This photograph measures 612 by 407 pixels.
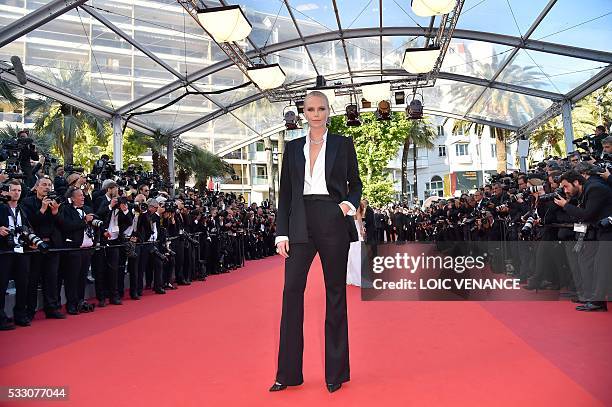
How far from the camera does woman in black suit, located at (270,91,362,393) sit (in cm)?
299

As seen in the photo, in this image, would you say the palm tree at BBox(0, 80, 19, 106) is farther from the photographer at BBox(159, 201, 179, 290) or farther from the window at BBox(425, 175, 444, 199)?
the window at BBox(425, 175, 444, 199)

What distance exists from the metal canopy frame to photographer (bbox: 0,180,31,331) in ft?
17.1

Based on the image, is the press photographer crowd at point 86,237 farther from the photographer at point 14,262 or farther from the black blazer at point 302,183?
the black blazer at point 302,183

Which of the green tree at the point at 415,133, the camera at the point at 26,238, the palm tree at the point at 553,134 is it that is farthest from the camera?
the green tree at the point at 415,133

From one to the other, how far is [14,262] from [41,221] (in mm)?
629

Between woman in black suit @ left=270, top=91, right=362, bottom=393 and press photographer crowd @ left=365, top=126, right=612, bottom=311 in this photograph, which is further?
press photographer crowd @ left=365, top=126, right=612, bottom=311

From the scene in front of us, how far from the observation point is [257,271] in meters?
11.7

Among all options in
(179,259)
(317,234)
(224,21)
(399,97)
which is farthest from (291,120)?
(317,234)

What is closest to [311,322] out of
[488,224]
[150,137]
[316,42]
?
[488,224]

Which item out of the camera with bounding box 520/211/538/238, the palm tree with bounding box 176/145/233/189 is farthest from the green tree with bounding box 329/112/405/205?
the camera with bounding box 520/211/538/238

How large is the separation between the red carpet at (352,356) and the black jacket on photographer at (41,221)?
3.22 ft

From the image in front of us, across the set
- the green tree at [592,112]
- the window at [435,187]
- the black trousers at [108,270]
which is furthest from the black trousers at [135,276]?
the window at [435,187]

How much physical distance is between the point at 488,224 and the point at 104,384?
833 cm

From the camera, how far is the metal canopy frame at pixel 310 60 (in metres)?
9.58
